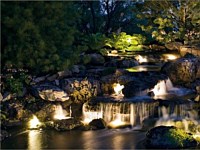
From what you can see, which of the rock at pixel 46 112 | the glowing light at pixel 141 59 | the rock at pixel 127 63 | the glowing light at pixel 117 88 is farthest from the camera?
the glowing light at pixel 141 59

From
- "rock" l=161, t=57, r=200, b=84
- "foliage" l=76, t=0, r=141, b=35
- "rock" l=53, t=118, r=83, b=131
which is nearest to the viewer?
"rock" l=53, t=118, r=83, b=131

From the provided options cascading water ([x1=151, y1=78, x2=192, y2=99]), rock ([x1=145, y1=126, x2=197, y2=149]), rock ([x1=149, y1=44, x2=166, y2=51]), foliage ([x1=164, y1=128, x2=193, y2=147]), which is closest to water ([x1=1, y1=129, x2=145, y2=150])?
rock ([x1=145, y1=126, x2=197, y2=149])

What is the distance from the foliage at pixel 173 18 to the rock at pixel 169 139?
46.8ft

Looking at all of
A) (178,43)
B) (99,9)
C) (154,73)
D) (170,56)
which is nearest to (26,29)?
(154,73)

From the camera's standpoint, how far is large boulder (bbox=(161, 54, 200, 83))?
20.1 metres

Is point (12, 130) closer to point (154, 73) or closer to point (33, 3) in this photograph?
point (33, 3)

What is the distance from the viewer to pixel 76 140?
45.3 feet

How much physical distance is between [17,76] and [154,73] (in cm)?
830

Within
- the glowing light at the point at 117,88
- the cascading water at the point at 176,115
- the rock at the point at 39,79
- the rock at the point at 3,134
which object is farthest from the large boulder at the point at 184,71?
the rock at the point at 3,134

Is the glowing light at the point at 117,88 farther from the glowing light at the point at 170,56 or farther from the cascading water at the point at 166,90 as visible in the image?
the glowing light at the point at 170,56

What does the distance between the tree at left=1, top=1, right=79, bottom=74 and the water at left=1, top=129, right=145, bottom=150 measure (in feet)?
11.2

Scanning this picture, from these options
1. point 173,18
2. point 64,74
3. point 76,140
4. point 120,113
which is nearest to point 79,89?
point 64,74

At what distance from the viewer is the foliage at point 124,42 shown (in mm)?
25859

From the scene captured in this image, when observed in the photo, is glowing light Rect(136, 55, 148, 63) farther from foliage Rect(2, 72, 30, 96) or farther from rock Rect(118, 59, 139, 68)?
foliage Rect(2, 72, 30, 96)
